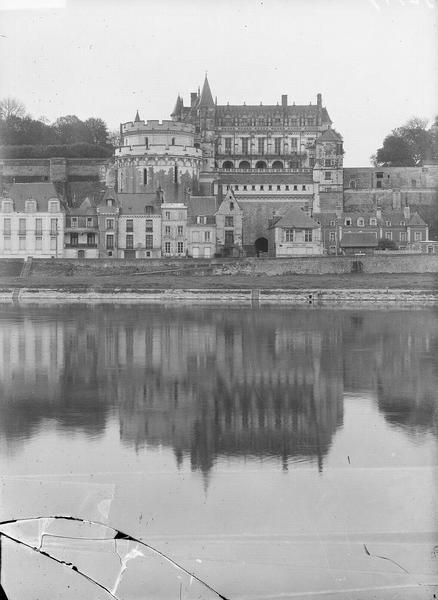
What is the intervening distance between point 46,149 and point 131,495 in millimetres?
58600

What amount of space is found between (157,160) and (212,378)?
4115 centimetres

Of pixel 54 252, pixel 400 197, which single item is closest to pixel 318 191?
pixel 400 197

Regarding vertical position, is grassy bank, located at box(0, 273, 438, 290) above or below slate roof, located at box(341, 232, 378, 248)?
below

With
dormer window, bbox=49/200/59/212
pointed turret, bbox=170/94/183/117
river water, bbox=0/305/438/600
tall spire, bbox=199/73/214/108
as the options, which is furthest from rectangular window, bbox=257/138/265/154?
river water, bbox=0/305/438/600

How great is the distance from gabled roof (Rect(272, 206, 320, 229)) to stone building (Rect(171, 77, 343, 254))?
4.20 meters

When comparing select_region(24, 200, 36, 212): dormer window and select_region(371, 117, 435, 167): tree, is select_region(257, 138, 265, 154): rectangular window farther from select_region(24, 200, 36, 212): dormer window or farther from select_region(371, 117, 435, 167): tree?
select_region(24, 200, 36, 212): dormer window

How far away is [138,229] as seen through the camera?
50.8 metres

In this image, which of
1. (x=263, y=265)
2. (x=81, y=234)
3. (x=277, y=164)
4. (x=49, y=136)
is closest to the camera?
(x=263, y=265)

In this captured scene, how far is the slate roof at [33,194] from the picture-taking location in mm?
50188

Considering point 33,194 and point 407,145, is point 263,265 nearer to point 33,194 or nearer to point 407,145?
point 33,194

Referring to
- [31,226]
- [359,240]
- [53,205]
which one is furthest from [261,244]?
[31,226]

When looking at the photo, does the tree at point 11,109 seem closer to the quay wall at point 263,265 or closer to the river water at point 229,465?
the quay wall at point 263,265

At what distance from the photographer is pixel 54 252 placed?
49.4m

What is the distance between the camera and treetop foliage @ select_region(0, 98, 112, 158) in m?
64.5
